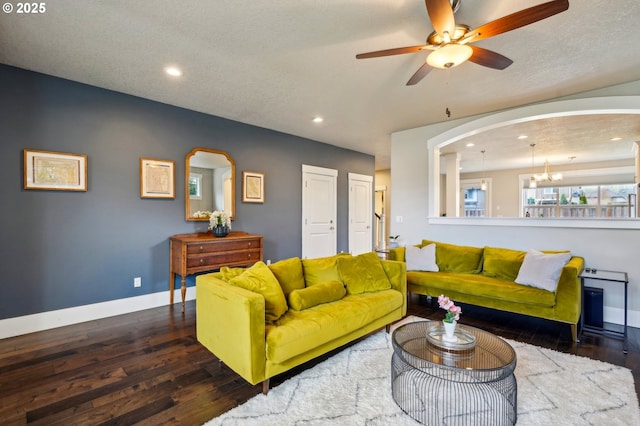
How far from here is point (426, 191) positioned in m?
4.77

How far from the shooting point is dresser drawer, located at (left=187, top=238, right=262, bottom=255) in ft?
11.9

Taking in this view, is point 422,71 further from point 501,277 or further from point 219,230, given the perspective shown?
point 219,230

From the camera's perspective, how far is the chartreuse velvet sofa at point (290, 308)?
1924 mm

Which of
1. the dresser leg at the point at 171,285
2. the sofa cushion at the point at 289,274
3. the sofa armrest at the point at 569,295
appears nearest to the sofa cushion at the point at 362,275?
the sofa cushion at the point at 289,274

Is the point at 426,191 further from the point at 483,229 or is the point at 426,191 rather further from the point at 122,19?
the point at 122,19

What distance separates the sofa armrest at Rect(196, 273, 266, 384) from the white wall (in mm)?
3508

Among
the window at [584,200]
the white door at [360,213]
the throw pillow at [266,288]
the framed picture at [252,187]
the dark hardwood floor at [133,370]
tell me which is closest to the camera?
the dark hardwood floor at [133,370]

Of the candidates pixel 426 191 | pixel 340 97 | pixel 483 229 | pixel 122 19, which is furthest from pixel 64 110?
pixel 483 229

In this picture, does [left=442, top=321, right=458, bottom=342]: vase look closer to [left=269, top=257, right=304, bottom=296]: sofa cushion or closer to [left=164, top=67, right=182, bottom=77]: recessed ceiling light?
[left=269, top=257, right=304, bottom=296]: sofa cushion

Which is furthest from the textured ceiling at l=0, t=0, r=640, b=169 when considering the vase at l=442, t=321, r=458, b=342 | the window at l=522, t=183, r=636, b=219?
the window at l=522, t=183, r=636, b=219

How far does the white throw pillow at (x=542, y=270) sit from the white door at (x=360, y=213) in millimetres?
3734

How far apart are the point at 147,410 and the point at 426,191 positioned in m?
4.30

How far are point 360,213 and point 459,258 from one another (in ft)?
10.3

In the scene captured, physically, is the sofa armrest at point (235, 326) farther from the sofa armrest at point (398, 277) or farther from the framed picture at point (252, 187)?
the framed picture at point (252, 187)
